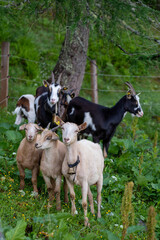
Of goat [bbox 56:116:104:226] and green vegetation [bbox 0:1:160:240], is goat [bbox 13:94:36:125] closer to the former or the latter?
green vegetation [bbox 0:1:160:240]

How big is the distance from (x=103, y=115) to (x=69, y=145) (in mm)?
2232

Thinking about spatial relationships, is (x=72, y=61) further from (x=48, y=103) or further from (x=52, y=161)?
(x=52, y=161)

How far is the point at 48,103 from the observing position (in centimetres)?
606

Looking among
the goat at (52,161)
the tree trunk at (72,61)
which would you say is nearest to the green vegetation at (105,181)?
the goat at (52,161)

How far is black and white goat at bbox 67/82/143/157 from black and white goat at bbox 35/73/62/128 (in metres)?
0.53

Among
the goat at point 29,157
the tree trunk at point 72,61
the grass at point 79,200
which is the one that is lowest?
the grass at point 79,200

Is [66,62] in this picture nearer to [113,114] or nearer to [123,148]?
[113,114]

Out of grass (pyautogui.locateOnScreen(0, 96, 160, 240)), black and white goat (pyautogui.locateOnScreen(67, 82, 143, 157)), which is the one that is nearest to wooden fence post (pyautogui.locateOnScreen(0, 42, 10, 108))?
grass (pyautogui.locateOnScreen(0, 96, 160, 240))

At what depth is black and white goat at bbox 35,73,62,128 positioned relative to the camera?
227 inches

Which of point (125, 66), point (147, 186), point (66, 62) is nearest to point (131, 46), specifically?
point (125, 66)

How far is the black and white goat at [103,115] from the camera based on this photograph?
6.27 metres

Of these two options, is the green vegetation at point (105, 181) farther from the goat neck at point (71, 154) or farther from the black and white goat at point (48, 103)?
the goat neck at point (71, 154)

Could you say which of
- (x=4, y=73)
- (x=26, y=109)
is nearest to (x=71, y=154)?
(x=26, y=109)

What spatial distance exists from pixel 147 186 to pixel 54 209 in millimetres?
2002
